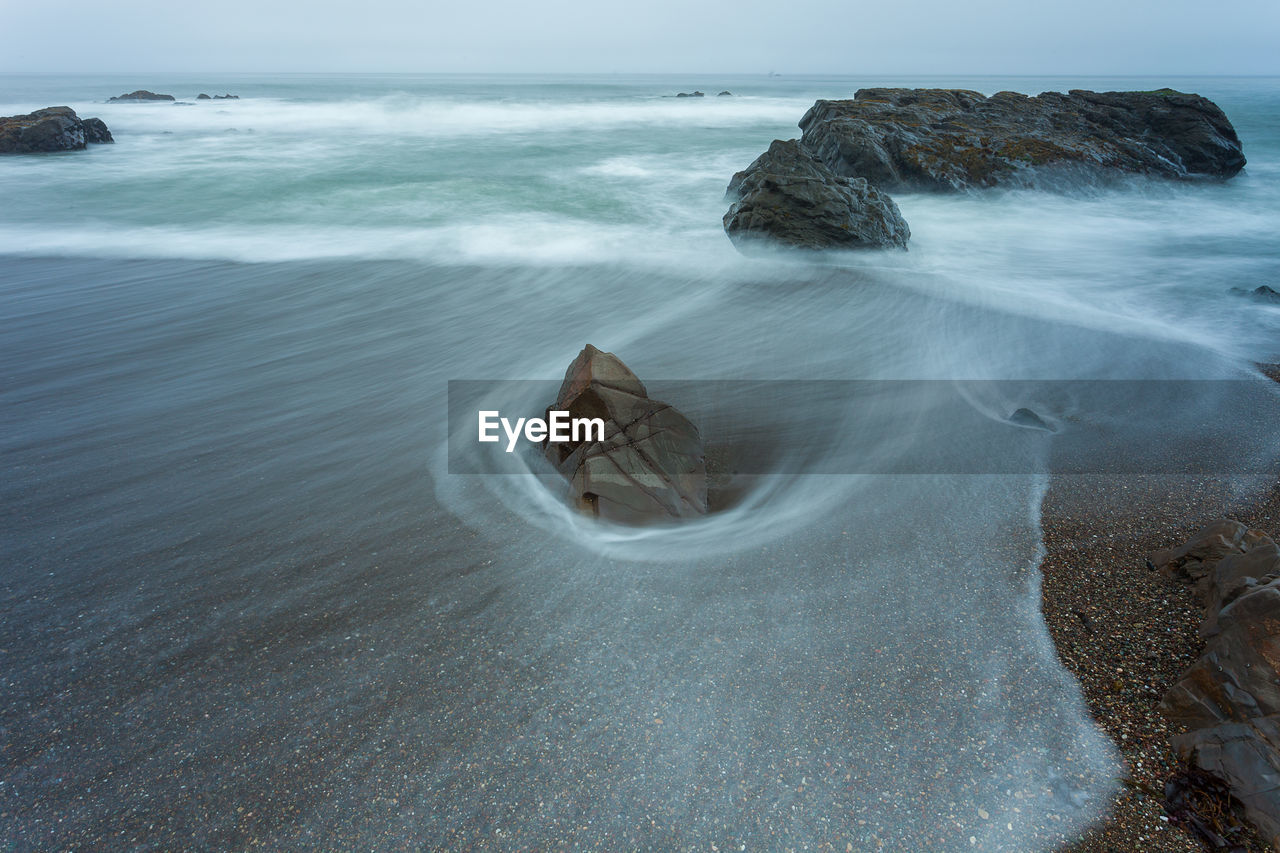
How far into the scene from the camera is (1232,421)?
4949 millimetres

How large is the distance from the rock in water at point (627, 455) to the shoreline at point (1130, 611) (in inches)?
78.9

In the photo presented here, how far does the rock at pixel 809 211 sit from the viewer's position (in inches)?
383

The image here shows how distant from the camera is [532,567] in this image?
353 centimetres

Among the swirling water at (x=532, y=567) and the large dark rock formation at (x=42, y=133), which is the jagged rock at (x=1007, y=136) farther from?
the large dark rock formation at (x=42, y=133)

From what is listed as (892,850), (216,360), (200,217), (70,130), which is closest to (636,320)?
(216,360)

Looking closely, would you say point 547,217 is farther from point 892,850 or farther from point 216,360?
point 892,850

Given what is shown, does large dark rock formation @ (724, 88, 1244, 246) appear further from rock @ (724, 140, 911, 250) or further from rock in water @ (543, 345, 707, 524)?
rock in water @ (543, 345, 707, 524)

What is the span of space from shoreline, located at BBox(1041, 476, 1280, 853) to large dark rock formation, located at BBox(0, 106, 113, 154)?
26817 mm

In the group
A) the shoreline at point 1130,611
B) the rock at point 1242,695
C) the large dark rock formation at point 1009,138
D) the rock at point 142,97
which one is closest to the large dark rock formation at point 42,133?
the large dark rock formation at point 1009,138

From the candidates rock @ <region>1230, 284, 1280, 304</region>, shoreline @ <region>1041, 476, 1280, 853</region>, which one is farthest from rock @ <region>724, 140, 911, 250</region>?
shoreline @ <region>1041, 476, 1280, 853</region>

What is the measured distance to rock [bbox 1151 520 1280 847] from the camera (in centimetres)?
220

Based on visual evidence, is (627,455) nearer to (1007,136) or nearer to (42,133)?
(1007,136)

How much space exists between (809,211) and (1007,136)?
8.39 metres

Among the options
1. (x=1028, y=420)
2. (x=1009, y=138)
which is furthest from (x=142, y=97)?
(x=1028, y=420)
